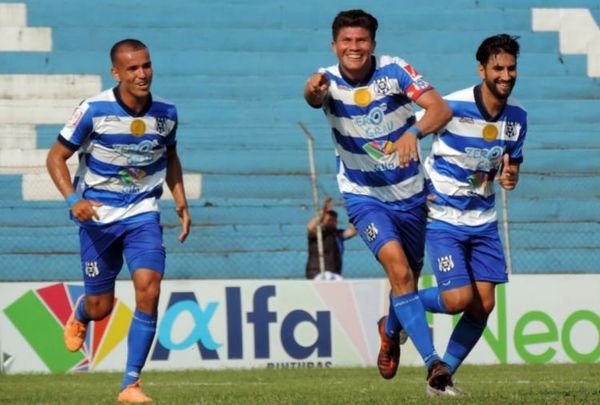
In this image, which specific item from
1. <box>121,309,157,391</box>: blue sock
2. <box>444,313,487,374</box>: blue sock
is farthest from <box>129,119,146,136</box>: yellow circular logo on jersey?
<box>444,313,487,374</box>: blue sock

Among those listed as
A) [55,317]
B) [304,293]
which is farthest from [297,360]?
[55,317]

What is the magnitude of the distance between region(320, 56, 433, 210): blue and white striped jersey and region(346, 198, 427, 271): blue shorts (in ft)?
0.31

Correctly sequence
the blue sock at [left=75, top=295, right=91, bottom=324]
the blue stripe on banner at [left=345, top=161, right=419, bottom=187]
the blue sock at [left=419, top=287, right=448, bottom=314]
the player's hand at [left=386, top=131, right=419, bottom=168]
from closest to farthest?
the player's hand at [left=386, top=131, right=419, bottom=168]
the blue stripe on banner at [left=345, top=161, right=419, bottom=187]
the blue sock at [left=419, top=287, right=448, bottom=314]
the blue sock at [left=75, top=295, right=91, bottom=324]

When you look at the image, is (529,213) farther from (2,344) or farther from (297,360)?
(2,344)

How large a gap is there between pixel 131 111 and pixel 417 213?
2.02m

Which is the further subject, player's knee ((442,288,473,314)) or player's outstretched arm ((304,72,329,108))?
player's knee ((442,288,473,314))

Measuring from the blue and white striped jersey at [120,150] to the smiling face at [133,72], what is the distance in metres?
0.09

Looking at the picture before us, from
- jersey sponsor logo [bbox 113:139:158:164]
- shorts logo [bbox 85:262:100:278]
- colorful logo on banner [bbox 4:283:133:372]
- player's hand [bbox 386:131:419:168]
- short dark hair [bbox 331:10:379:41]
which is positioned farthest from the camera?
colorful logo on banner [bbox 4:283:133:372]

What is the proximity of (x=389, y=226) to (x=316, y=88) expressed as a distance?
106 cm

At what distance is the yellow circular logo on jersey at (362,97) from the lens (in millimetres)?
8320

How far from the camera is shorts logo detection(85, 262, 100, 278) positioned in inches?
350

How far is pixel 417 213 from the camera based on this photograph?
8.72 metres

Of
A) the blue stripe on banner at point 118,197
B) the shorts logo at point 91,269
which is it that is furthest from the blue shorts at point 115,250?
the blue stripe on banner at point 118,197

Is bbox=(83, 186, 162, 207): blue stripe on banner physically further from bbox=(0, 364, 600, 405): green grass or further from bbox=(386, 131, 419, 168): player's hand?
bbox=(386, 131, 419, 168): player's hand
